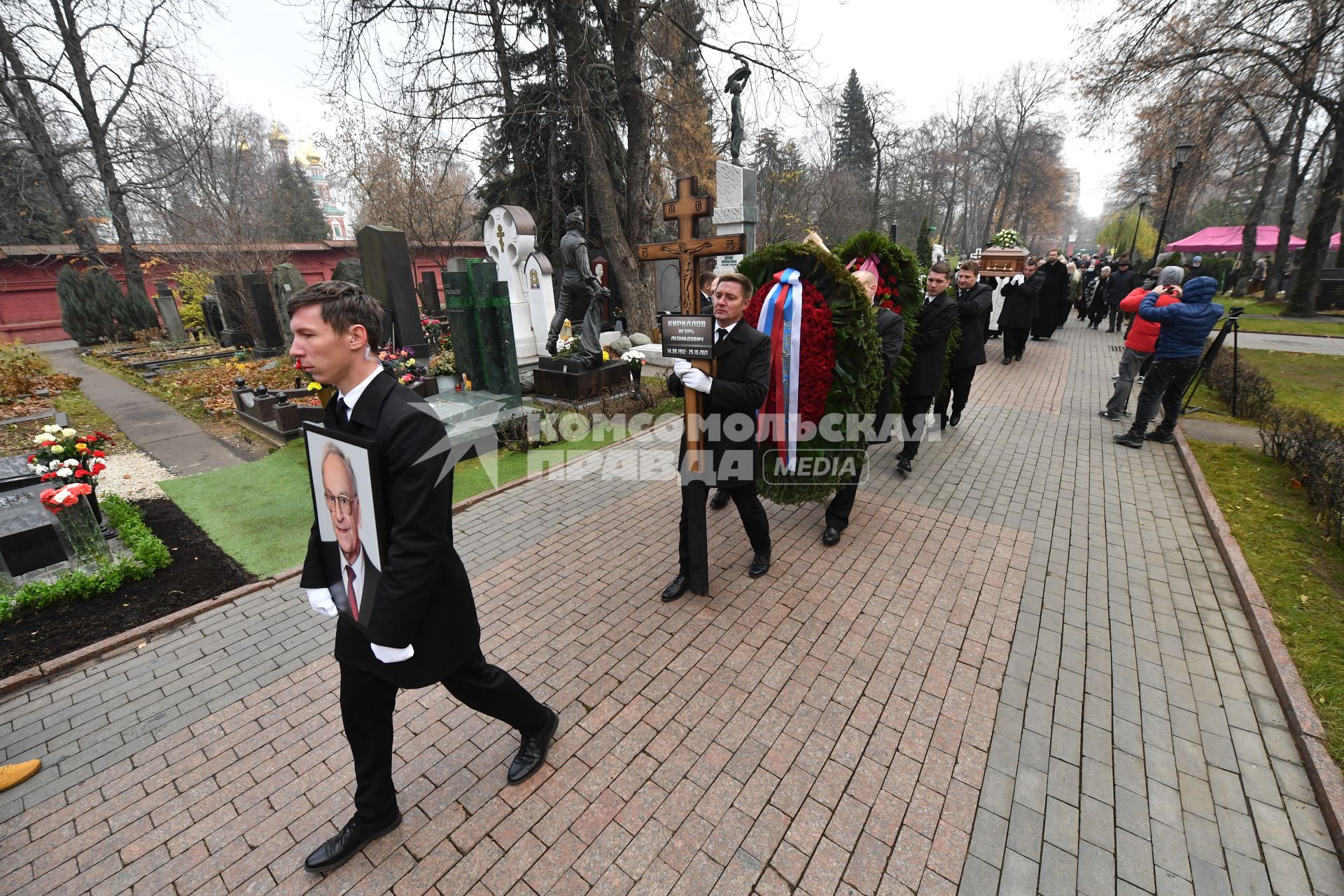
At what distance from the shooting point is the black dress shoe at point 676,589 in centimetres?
382

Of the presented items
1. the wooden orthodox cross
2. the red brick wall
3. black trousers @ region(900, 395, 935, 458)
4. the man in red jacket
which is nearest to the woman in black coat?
the man in red jacket

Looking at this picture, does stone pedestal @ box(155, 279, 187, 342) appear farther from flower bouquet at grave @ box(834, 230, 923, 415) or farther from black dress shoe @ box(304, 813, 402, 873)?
black dress shoe @ box(304, 813, 402, 873)

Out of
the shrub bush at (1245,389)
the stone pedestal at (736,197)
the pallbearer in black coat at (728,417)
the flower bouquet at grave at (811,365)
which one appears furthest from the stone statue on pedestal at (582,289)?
the shrub bush at (1245,389)

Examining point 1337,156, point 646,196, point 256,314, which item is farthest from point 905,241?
point 256,314

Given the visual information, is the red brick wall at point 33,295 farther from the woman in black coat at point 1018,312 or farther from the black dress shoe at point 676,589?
the black dress shoe at point 676,589

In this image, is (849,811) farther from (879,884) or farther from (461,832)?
(461,832)

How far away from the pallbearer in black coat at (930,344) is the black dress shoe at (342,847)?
535 centimetres

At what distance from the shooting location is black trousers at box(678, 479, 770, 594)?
141 inches

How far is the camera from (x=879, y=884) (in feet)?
6.81

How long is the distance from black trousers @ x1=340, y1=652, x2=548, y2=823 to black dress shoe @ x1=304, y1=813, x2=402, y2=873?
0.13 ft

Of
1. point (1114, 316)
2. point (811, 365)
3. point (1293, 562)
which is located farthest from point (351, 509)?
point (1114, 316)

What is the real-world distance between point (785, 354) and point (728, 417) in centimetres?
87

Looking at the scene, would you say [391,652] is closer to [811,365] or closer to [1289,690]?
[811,365]

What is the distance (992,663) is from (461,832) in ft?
9.37
